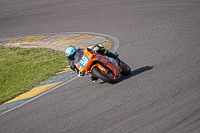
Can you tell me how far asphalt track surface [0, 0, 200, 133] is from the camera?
4.99 m

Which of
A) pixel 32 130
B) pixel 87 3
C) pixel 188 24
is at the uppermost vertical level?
pixel 87 3

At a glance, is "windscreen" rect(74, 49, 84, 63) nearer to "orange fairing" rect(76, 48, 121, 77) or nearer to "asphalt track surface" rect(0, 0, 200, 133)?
"orange fairing" rect(76, 48, 121, 77)

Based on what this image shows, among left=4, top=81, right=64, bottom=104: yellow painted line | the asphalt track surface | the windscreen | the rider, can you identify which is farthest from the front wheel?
left=4, top=81, right=64, bottom=104: yellow painted line

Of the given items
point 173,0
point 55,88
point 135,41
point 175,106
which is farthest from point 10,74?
point 173,0

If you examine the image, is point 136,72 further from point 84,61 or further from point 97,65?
point 84,61

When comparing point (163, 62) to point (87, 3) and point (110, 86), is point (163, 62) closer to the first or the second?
→ point (110, 86)

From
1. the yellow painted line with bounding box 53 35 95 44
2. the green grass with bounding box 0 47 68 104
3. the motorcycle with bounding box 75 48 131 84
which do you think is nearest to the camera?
the motorcycle with bounding box 75 48 131 84

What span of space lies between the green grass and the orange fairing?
9.09 ft

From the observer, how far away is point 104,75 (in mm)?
6820

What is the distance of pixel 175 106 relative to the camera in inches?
200

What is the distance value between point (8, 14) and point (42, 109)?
40.8 ft

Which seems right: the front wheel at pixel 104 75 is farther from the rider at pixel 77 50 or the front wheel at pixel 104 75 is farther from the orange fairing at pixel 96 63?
the rider at pixel 77 50

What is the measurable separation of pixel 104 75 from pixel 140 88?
3.51ft

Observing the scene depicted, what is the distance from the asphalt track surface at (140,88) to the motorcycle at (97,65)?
310mm
